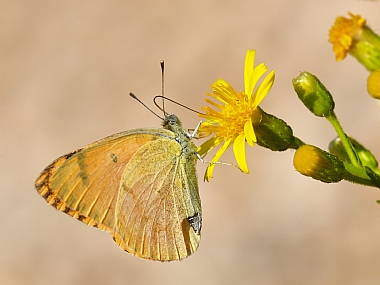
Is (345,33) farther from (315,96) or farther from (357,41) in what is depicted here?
(315,96)

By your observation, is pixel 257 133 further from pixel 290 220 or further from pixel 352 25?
pixel 290 220

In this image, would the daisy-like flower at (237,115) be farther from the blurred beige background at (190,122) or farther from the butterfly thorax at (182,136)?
the blurred beige background at (190,122)

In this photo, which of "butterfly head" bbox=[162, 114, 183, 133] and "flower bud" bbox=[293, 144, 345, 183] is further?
"butterfly head" bbox=[162, 114, 183, 133]

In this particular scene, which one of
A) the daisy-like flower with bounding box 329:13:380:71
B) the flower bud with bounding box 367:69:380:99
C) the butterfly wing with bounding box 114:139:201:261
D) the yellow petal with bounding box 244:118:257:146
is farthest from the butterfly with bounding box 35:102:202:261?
the daisy-like flower with bounding box 329:13:380:71

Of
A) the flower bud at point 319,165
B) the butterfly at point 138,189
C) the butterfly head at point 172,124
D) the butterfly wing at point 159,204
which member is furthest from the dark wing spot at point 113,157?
the flower bud at point 319,165

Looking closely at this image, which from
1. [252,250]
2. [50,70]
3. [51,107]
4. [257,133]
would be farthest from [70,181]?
[50,70]

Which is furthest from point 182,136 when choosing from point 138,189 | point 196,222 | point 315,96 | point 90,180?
point 315,96

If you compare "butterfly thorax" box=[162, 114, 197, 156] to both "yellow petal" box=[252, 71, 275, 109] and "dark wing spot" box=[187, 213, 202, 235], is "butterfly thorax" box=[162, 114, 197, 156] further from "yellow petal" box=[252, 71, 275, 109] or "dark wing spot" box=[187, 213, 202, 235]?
"yellow petal" box=[252, 71, 275, 109]
